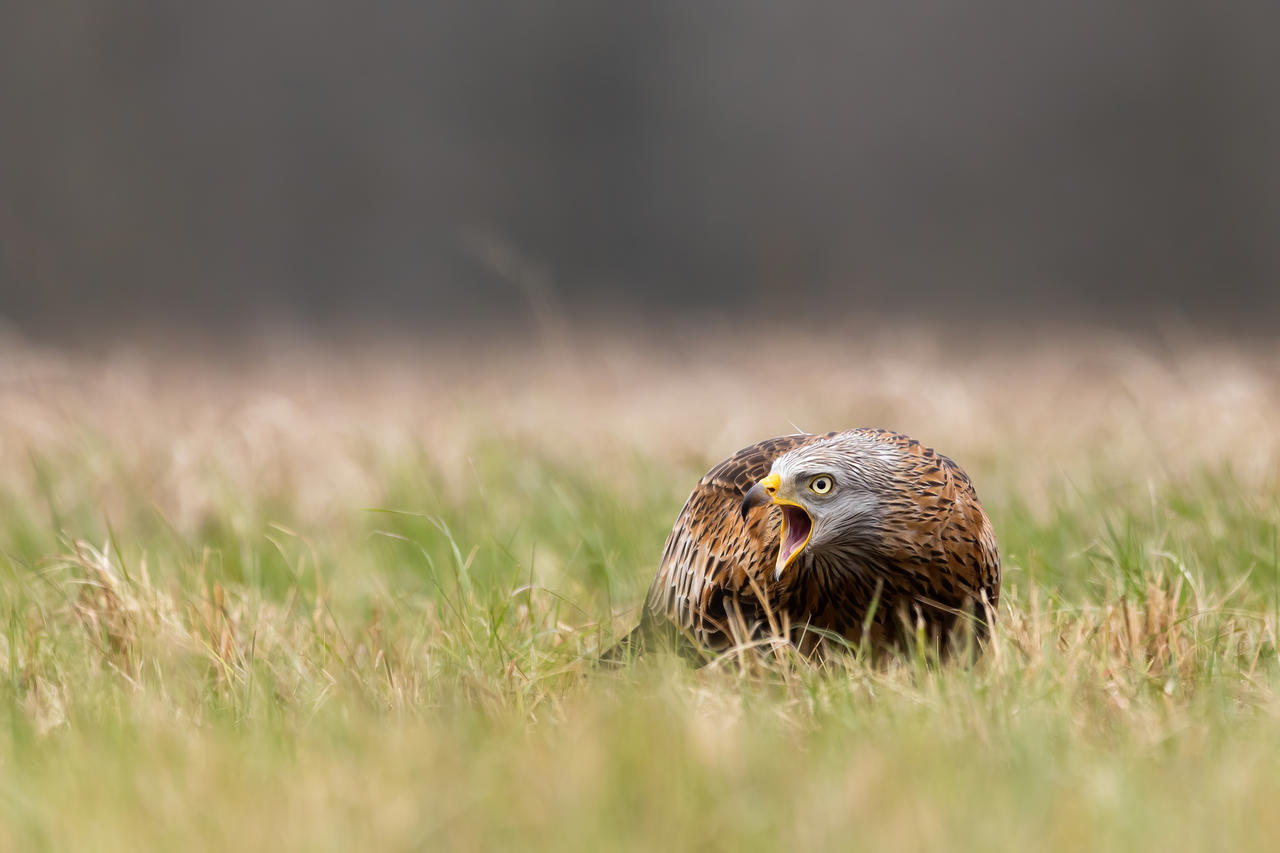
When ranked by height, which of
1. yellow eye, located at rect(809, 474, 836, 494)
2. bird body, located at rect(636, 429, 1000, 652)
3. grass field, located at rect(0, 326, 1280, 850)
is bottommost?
grass field, located at rect(0, 326, 1280, 850)

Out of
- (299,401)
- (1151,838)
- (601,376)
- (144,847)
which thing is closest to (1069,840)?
(1151,838)

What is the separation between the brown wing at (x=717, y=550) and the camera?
85.0 inches

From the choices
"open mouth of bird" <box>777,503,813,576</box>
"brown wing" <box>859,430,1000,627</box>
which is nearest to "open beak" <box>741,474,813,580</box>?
"open mouth of bird" <box>777,503,813,576</box>

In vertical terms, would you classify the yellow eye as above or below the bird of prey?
above

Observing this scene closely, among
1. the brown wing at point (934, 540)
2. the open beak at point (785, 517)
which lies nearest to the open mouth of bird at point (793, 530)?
the open beak at point (785, 517)

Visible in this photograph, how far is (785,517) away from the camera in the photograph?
2.08 m

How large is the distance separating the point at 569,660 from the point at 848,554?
0.50m

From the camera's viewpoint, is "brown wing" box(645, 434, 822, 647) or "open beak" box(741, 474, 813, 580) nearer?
"open beak" box(741, 474, 813, 580)

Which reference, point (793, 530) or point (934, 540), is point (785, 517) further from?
point (934, 540)

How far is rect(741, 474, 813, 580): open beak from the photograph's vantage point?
202cm

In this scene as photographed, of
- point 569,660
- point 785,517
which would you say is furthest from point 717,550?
point 569,660

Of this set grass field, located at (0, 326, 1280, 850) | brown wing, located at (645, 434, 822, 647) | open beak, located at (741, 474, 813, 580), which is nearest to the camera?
grass field, located at (0, 326, 1280, 850)

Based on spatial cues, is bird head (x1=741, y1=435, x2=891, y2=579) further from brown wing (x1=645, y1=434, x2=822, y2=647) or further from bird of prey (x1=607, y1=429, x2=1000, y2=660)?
brown wing (x1=645, y1=434, x2=822, y2=647)

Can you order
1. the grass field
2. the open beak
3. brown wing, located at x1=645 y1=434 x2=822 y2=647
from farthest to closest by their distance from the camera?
brown wing, located at x1=645 y1=434 x2=822 y2=647, the open beak, the grass field
